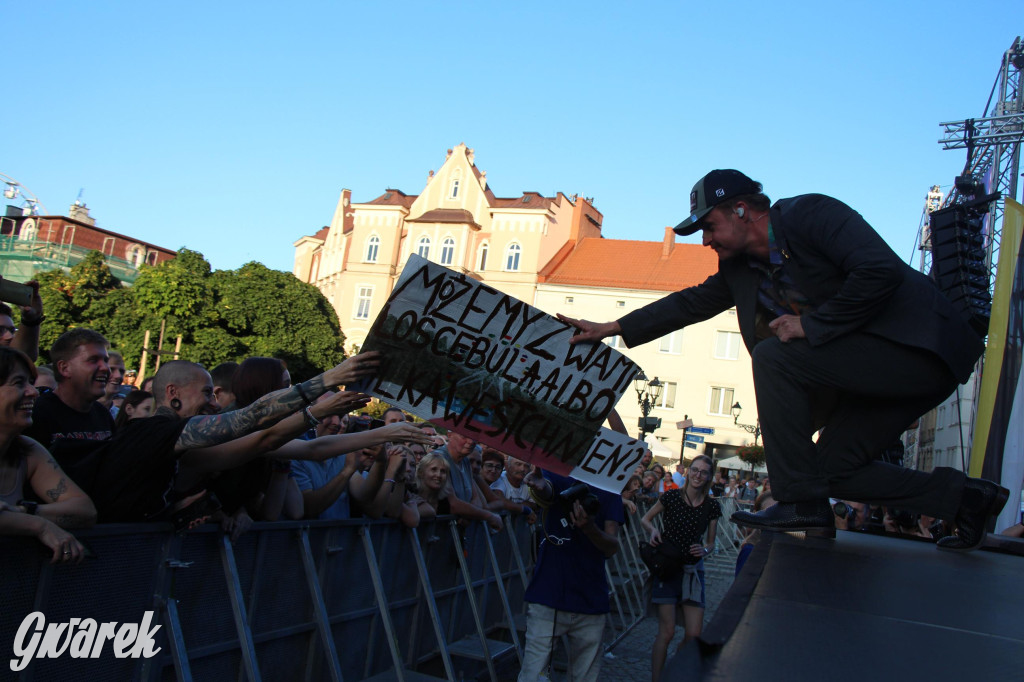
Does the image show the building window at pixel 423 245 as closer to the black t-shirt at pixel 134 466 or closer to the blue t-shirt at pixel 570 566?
the blue t-shirt at pixel 570 566

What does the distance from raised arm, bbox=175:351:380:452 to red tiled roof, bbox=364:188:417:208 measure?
61.0m

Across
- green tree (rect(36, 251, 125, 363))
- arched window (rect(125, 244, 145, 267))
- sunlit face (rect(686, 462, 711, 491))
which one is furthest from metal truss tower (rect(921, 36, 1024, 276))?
arched window (rect(125, 244, 145, 267))

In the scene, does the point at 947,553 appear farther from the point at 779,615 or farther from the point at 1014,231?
the point at 1014,231

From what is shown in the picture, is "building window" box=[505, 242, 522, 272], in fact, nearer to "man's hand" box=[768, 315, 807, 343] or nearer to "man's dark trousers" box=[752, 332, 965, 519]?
"man's dark trousers" box=[752, 332, 965, 519]

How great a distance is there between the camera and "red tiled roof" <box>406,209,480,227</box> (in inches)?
2405

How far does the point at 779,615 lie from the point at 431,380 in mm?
2416

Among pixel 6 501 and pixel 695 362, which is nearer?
pixel 6 501

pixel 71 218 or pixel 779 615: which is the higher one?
pixel 71 218

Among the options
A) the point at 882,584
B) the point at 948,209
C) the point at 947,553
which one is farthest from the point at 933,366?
the point at 948,209

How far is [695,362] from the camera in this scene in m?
56.1

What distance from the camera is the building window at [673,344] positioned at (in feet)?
185

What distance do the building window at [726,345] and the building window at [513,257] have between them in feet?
43.9

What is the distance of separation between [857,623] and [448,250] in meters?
59.5

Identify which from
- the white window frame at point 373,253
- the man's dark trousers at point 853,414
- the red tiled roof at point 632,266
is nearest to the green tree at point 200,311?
the white window frame at point 373,253
